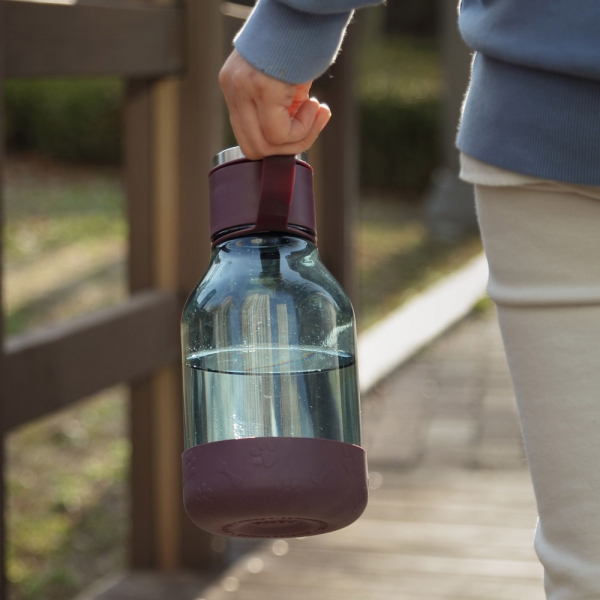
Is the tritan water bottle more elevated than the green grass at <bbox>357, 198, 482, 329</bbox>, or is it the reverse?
the tritan water bottle

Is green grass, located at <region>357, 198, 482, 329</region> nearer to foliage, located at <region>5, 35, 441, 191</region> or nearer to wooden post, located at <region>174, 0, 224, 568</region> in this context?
foliage, located at <region>5, 35, 441, 191</region>

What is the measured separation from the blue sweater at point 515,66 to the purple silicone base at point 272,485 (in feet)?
1.33

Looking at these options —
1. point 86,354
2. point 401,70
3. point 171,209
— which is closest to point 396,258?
point 171,209

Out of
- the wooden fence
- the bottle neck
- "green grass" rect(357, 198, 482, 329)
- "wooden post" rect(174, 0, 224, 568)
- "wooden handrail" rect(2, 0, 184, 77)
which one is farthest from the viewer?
"green grass" rect(357, 198, 482, 329)

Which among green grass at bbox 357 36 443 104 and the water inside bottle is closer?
the water inside bottle

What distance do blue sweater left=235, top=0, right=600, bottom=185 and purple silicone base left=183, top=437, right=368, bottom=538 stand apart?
1.33 ft

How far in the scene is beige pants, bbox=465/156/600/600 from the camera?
1188mm

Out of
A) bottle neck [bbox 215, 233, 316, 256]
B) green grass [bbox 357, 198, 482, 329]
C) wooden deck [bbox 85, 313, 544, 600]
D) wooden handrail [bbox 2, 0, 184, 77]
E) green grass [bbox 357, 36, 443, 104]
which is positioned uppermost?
green grass [bbox 357, 36, 443, 104]

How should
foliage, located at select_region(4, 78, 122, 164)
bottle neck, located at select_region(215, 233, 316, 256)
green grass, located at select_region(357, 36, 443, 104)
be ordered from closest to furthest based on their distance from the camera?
1. bottle neck, located at select_region(215, 233, 316, 256)
2. foliage, located at select_region(4, 78, 122, 164)
3. green grass, located at select_region(357, 36, 443, 104)

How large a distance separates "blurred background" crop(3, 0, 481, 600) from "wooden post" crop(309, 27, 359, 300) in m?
0.09

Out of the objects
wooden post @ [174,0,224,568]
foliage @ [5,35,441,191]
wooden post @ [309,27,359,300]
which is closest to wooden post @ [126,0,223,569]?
wooden post @ [174,0,224,568]

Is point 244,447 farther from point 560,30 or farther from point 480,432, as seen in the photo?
point 480,432

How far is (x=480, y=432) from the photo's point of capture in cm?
435

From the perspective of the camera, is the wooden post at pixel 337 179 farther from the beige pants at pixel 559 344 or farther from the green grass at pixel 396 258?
the beige pants at pixel 559 344
